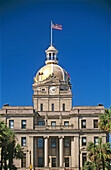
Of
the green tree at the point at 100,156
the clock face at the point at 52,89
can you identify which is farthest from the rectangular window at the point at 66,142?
the green tree at the point at 100,156

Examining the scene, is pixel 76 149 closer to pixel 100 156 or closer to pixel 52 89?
pixel 100 156

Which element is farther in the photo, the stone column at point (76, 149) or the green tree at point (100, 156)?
the stone column at point (76, 149)

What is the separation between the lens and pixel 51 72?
4090 inches

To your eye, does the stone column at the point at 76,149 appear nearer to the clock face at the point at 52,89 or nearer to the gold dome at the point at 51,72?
the clock face at the point at 52,89

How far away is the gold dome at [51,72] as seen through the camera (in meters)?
104

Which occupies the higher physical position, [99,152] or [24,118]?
[24,118]

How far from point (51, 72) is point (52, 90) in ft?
18.2

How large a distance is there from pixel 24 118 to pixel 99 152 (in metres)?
20.5

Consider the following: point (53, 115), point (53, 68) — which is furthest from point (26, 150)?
point (53, 68)

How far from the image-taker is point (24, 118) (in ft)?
291

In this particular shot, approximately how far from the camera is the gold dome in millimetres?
103750

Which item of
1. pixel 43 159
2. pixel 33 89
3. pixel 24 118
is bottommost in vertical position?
pixel 43 159

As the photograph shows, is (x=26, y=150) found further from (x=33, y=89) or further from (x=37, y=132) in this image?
(x=33, y=89)

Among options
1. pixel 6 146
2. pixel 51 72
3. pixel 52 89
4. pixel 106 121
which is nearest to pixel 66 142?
pixel 106 121
